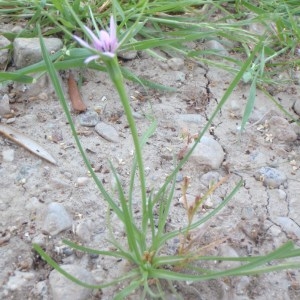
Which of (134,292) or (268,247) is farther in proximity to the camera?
(268,247)

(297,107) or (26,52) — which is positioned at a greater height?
(26,52)

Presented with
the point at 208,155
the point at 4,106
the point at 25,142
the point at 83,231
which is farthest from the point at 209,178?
the point at 4,106

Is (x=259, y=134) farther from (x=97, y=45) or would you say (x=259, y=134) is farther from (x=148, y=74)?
(x=97, y=45)

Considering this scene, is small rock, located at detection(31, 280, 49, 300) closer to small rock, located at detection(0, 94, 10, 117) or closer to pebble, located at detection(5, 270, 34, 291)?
pebble, located at detection(5, 270, 34, 291)

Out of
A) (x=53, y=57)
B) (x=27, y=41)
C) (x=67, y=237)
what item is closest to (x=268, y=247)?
(x=67, y=237)

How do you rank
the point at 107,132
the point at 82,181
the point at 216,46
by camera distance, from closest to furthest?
1. the point at 82,181
2. the point at 107,132
3. the point at 216,46

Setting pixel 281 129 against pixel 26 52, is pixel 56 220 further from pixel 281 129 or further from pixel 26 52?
pixel 281 129

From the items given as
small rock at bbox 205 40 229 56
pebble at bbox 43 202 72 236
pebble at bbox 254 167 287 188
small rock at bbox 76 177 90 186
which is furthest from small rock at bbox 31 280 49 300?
small rock at bbox 205 40 229 56
